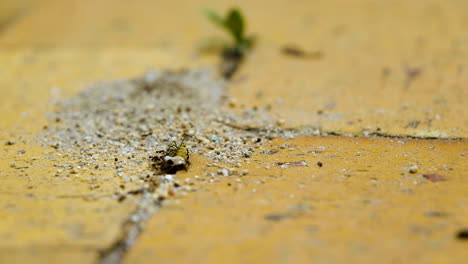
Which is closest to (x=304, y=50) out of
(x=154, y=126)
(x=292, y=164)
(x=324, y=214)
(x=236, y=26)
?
(x=236, y=26)

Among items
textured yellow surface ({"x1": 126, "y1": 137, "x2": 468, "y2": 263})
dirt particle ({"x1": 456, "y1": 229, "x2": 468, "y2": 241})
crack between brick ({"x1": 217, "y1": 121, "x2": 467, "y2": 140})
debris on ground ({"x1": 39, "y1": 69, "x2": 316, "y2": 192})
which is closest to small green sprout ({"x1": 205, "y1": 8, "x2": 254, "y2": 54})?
debris on ground ({"x1": 39, "y1": 69, "x2": 316, "y2": 192})

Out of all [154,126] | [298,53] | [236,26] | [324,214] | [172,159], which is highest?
[236,26]

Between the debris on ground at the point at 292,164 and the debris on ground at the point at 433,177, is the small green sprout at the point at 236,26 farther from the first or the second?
the debris on ground at the point at 433,177

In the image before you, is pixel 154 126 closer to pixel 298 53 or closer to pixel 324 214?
pixel 324 214

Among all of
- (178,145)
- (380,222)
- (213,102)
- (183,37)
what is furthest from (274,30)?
(380,222)

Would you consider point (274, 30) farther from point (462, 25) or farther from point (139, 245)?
point (139, 245)

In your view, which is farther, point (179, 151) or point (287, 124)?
point (287, 124)
